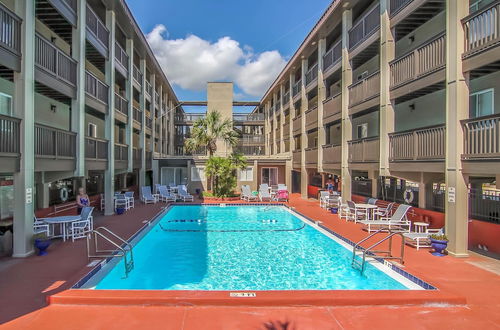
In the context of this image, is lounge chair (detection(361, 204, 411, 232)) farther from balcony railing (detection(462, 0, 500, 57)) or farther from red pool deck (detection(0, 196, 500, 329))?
balcony railing (detection(462, 0, 500, 57))

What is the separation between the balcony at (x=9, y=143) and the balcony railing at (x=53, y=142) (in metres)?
0.92

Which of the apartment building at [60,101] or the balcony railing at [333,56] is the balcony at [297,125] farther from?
the apartment building at [60,101]

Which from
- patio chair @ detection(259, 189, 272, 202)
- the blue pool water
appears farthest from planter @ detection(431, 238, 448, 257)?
patio chair @ detection(259, 189, 272, 202)

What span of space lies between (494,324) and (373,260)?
3.51m

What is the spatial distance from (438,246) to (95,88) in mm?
14934

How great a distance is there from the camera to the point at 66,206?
1375 cm

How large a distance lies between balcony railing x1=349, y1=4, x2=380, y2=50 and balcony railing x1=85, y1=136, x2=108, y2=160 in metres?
13.8

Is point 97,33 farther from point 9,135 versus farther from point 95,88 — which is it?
point 9,135

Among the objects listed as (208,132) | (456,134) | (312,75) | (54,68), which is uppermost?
(312,75)

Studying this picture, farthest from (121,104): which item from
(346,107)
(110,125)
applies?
(346,107)

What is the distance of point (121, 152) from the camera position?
17656 millimetres

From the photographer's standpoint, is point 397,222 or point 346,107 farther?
point 346,107

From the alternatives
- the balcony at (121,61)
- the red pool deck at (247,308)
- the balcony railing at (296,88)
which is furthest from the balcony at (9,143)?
the balcony railing at (296,88)

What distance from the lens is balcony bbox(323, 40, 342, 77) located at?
18022 mm
